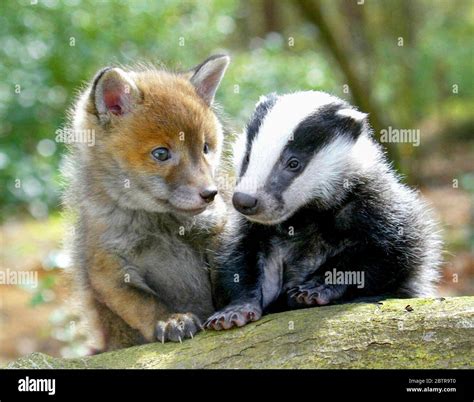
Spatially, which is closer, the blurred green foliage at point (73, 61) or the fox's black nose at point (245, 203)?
the fox's black nose at point (245, 203)

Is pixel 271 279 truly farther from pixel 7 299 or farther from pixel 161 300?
pixel 7 299

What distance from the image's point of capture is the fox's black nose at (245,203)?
15.7 ft

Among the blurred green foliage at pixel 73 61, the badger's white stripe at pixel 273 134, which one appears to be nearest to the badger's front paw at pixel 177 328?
the badger's white stripe at pixel 273 134

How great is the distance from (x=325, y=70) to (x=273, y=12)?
35.7 feet

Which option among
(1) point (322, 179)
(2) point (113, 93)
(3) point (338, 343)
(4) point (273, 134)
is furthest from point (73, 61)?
(3) point (338, 343)

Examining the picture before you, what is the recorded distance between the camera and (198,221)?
5.29 m

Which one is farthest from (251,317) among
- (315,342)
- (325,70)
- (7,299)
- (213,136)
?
(325,70)

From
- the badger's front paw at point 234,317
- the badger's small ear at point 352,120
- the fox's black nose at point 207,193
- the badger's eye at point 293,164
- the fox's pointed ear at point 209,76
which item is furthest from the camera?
the fox's pointed ear at point 209,76

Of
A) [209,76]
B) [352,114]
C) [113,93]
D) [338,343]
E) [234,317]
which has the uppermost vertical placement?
[209,76]

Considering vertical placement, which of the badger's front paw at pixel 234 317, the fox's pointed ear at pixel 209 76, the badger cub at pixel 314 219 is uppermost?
the fox's pointed ear at pixel 209 76

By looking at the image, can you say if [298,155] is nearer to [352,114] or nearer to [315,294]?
[352,114]

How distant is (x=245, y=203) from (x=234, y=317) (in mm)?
622

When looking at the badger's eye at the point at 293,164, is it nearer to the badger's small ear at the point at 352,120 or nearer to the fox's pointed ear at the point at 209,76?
the badger's small ear at the point at 352,120

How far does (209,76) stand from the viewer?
557 centimetres
